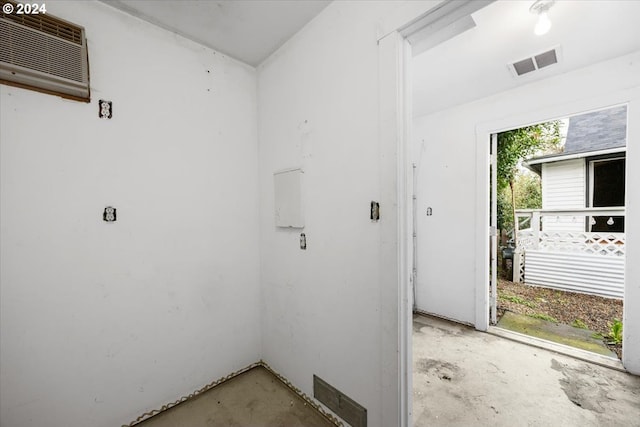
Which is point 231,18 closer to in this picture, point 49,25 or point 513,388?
point 49,25

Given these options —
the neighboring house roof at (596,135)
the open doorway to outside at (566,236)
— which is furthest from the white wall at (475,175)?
the neighboring house roof at (596,135)

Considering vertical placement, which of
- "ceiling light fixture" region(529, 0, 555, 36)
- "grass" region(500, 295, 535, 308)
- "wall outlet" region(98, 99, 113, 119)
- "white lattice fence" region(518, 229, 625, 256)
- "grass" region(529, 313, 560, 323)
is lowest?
"grass" region(500, 295, 535, 308)

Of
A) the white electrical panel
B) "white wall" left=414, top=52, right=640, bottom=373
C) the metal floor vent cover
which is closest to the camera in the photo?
the metal floor vent cover

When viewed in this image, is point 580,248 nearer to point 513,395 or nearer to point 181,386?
point 513,395

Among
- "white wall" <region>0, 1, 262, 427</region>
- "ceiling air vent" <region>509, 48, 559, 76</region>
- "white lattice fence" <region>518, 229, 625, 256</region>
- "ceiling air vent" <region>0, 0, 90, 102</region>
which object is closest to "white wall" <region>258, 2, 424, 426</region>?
"white wall" <region>0, 1, 262, 427</region>

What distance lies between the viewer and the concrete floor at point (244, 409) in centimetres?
156

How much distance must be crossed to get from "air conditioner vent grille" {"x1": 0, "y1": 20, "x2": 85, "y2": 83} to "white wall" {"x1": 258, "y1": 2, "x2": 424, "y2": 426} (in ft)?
3.85

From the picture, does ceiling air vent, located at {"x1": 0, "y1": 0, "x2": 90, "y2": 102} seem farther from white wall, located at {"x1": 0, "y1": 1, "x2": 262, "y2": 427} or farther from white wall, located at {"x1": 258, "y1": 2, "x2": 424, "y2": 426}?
white wall, located at {"x1": 258, "y1": 2, "x2": 424, "y2": 426}

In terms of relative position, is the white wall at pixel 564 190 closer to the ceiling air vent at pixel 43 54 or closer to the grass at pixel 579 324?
the grass at pixel 579 324

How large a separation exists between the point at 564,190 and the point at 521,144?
2202 millimetres

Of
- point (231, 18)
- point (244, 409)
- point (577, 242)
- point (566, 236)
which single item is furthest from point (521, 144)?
point (244, 409)

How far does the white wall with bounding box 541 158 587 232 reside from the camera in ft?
17.9

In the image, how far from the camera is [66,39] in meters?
1.28

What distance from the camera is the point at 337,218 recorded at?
1523 mm
